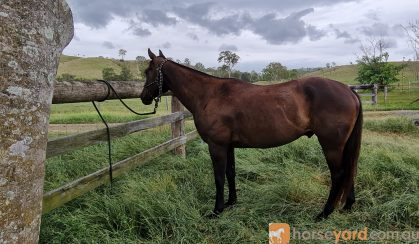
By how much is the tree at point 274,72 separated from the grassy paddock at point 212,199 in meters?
36.6

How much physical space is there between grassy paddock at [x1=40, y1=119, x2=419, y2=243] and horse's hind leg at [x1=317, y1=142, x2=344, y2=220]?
12cm

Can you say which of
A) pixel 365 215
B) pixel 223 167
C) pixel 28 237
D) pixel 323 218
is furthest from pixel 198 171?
pixel 28 237

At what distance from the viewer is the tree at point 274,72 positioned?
41750 mm

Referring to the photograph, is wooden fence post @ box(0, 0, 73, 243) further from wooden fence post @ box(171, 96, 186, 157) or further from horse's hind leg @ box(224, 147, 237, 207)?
wooden fence post @ box(171, 96, 186, 157)

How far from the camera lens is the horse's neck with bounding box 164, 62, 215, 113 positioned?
427 centimetres

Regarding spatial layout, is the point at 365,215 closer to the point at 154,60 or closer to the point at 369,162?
the point at 369,162

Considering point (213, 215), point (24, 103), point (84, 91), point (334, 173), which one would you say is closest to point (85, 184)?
point (84, 91)

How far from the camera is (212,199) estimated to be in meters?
4.21

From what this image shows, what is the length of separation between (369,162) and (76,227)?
395 cm

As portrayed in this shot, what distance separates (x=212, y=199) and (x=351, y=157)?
1.73 m

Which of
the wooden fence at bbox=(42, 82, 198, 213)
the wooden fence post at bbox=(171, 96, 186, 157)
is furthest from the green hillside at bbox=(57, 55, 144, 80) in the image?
the wooden fence at bbox=(42, 82, 198, 213)

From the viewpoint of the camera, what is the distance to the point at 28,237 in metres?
1.61

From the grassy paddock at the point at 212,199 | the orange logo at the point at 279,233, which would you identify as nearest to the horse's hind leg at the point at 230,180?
the grassy paddock at the point at 212,199

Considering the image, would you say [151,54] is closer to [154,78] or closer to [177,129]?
[154,78]
